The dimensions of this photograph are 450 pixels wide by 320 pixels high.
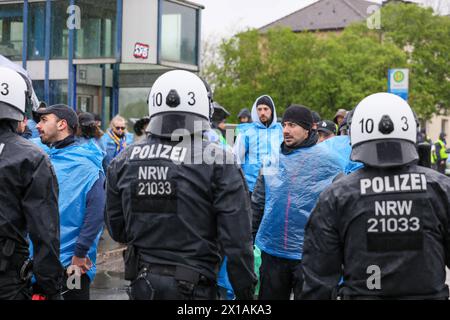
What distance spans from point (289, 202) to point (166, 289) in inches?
77.4

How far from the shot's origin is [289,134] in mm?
5656

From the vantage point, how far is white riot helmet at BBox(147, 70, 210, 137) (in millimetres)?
3855

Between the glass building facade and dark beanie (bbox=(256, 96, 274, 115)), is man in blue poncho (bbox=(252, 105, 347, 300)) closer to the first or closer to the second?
dark beanie (bbox=(256, 96, 274, 115))

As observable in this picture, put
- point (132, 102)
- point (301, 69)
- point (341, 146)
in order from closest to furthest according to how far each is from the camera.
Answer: point (341, 146) → point (132, 102) → point (301, 69)

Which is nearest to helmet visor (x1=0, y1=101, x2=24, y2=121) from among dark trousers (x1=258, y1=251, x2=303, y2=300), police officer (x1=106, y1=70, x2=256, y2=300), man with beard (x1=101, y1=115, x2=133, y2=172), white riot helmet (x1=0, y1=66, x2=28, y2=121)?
white riot helmet (x1=0, y1=66, x2=28, y2=121)

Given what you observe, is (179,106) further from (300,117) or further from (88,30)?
(88,30)

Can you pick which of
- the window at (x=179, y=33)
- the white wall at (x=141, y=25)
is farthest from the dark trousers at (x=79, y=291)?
the window at (x=179, y=33)

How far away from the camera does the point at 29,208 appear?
3777 mm

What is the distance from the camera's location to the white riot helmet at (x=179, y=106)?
386 cm

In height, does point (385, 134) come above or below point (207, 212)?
above

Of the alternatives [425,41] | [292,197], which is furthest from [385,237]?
[425,41]

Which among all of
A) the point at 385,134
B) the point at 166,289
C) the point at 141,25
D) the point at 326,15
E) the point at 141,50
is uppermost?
the point at 326,15

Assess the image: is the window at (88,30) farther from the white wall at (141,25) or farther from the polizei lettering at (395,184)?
the polizei lettering at (395,184)
